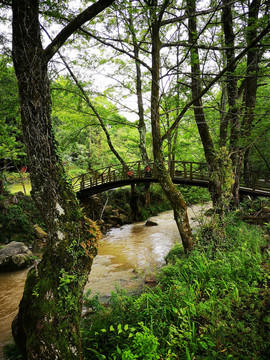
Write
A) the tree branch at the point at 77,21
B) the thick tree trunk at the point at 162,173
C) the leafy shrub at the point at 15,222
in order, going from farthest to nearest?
Result: the leafy shrub at the point at 15,222 < the thick tree trunk at the point at 162,173 < the tree branch at the point at 77,21

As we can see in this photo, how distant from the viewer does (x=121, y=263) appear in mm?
7445

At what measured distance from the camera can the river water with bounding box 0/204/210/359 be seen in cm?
522

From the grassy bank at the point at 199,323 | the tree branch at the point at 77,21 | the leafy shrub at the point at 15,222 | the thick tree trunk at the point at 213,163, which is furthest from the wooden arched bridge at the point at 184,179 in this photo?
the tree branch at the point at 77,21

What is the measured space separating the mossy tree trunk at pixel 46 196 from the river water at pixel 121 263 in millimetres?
660

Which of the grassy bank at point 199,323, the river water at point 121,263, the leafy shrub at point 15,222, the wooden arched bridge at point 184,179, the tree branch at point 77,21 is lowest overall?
the river water at point 121,263

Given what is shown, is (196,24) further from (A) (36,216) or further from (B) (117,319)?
(A) (36,216)

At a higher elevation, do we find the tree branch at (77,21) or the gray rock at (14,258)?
the tree branch at (77,21)

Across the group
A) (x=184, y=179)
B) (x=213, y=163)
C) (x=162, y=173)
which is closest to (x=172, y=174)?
(x=184, y=179)

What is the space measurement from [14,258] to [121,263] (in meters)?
4.17

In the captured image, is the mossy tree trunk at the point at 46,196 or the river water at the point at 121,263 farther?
the river water at the point at 121,263

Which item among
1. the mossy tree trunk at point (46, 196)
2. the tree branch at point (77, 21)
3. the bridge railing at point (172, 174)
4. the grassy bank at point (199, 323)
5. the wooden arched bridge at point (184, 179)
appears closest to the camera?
the grassy bank at point (199, 323)

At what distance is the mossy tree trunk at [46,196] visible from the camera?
2.35 metres

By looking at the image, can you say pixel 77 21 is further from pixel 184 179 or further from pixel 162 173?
pixel 184 179

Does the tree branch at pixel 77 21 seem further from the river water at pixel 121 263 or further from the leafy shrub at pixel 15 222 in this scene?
the leafy shrub at pixel 15 222
